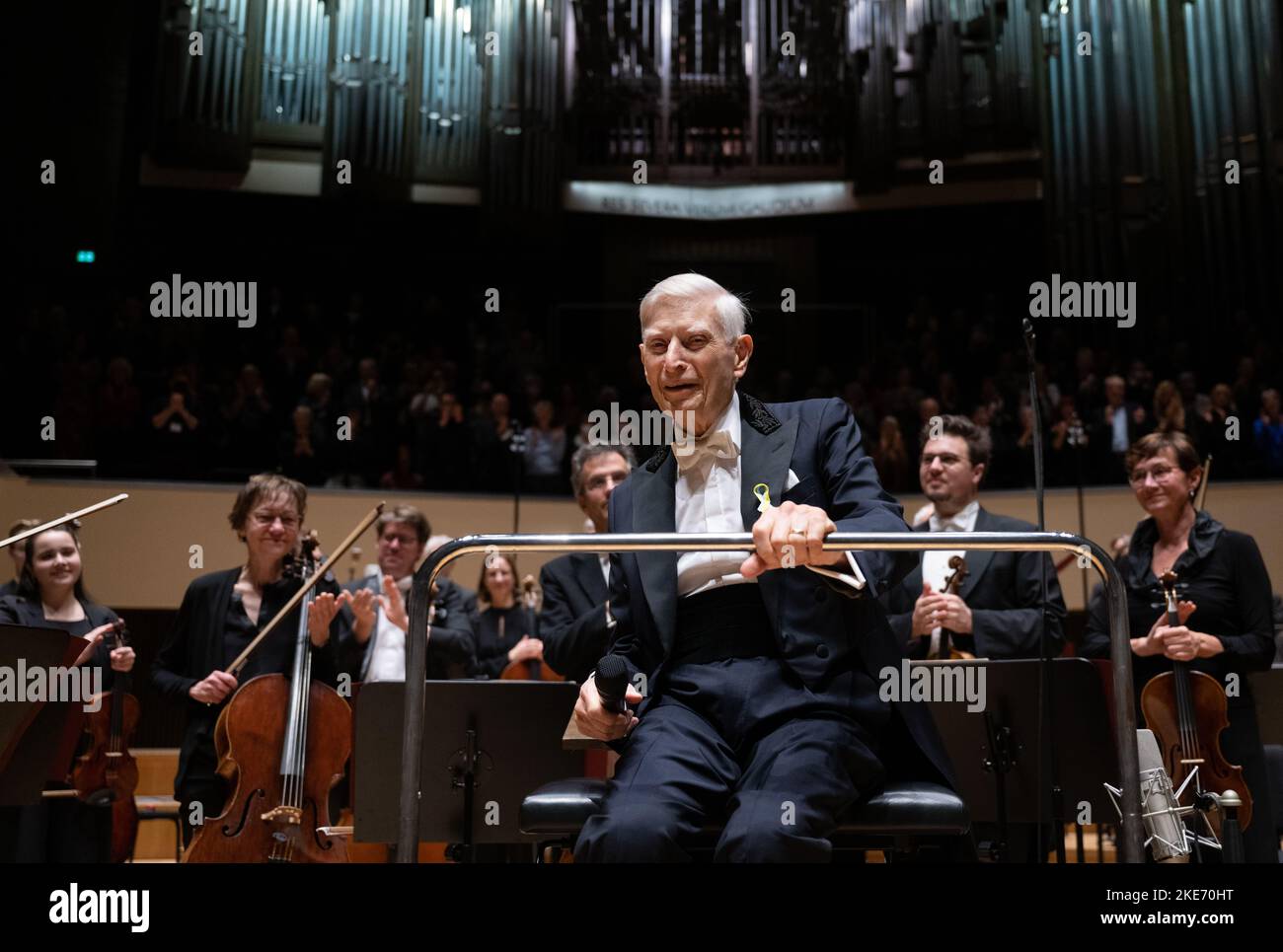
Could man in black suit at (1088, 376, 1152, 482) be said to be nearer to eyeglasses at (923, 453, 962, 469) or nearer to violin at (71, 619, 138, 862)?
eyeglasses at (923, 453, 962, 469)

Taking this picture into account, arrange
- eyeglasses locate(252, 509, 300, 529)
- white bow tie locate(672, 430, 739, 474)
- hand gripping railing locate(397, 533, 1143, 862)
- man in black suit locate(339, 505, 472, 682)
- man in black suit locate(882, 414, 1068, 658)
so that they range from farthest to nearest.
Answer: man in black suit locate(339, 505, 472, 682) → eyeglasses locate(252, 509, 300, 529) → man in black suit locate(882, 414, 1068, 658) → white bow tie locate(672, 430, 739, 474) → hand gripping railing locate(397, 533, 1143, 862)

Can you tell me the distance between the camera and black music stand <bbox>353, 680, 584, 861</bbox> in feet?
9.92

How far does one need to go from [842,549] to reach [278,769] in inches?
84.2

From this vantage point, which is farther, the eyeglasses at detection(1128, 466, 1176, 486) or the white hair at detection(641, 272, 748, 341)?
the eyeglasses at detection(1128, 466, 1176, 486)

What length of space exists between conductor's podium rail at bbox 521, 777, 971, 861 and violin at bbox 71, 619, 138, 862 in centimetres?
214

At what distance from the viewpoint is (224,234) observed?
35.3ft

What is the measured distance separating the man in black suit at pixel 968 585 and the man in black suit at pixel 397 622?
1571 millimetres

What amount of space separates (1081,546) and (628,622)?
0.90 m

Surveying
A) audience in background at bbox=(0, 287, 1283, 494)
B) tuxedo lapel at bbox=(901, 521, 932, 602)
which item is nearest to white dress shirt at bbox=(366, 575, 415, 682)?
tuxedo lapel at bbox=(901, 521, 932, 602)

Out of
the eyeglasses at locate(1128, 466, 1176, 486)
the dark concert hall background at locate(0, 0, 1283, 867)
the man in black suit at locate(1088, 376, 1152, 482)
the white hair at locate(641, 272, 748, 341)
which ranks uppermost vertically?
the dark concert hall background at locate(0, 0, 1283, 867)

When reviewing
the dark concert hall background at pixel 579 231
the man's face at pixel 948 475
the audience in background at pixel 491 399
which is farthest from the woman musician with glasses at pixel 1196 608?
the dark concert hall background at pixel 579 231

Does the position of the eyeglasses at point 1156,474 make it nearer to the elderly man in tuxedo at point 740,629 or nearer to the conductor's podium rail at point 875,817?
the elderly man in tuxedo at point 740,629
